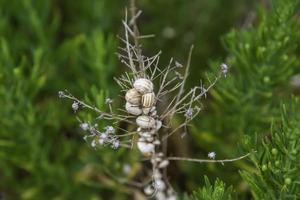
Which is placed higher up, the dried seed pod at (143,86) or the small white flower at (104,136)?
the dried seed pod at (143,86)

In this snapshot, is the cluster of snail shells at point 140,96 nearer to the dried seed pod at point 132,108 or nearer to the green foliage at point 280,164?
the dried seed pod at point 132,108

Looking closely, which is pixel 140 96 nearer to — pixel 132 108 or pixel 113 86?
pixel 132 108

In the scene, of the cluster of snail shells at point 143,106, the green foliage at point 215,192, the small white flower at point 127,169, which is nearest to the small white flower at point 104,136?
the cluster of snail shells at point 143,106

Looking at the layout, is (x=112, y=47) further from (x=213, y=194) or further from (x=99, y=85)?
(x=213, y=194)

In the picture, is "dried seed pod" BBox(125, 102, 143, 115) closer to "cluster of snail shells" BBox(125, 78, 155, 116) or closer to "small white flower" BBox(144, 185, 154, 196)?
"cluster of snail shells" BBox(125, 78, 155, 116)

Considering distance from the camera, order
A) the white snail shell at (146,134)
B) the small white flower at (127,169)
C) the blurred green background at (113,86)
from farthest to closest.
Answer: the small white flower at (127,169) → the blurred green background at (113,86) → the white snail shell at (146,134)

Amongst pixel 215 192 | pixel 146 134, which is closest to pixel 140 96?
pixel 146 134

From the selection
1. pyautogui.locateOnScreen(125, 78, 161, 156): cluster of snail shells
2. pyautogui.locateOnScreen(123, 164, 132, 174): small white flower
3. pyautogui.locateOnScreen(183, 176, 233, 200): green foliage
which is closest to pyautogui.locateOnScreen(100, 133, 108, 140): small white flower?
pyautogui.locateOnScreen(125, 78, 161, 156): cluster of snail shells
